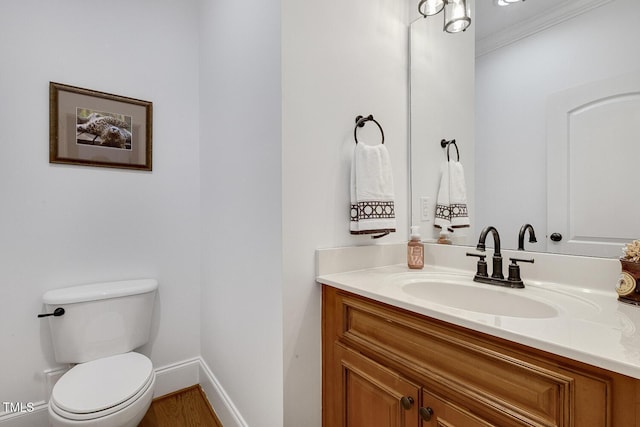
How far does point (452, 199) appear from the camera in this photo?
1.40 m

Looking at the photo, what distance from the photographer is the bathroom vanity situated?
520 mm

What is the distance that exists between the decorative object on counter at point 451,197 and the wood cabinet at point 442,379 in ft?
2.25

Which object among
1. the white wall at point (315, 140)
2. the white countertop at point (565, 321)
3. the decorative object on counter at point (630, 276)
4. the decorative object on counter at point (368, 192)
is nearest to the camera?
the white countertop at point (565, 321)

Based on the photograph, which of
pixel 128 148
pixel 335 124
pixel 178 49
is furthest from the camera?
pixel 178 49

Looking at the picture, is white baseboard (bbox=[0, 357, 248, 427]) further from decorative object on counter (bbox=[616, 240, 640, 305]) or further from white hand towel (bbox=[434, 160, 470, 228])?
decorative object on counter (bbox=[616, 240, 640, 305])

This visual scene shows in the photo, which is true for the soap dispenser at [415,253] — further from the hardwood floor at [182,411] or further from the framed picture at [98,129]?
the framed picture at [98,129]

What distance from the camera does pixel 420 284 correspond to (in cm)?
110

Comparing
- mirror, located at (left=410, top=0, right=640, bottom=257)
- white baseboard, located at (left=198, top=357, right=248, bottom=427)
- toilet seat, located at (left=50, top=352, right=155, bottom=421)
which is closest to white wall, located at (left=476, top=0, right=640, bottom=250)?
mirror, located at (left=410, top=0, right=640, bottom=257)

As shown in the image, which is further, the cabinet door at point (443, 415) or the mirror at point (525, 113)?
the mirror at point (525, 113)

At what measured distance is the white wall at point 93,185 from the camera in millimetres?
1382

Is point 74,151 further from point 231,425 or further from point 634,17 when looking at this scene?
point 634,17

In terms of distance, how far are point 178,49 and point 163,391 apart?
2.08m

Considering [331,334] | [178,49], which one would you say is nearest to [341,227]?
[331,334]

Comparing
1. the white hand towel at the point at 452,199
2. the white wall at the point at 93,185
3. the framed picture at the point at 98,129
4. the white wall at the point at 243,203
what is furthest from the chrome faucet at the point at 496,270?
the framed picture at the point at 98,129
